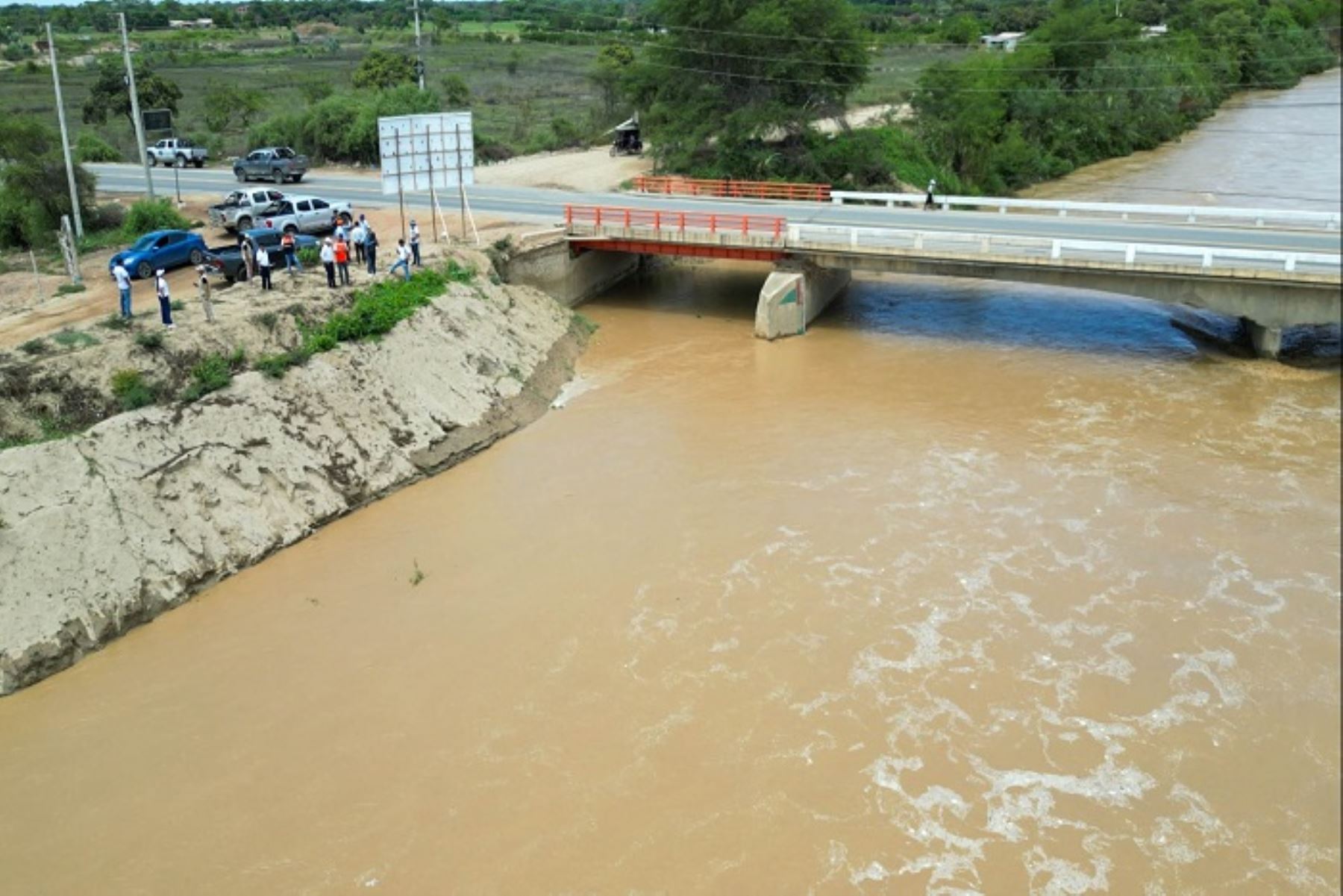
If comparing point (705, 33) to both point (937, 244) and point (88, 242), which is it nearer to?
point (937, 244)

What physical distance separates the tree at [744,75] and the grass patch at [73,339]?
99.4ft

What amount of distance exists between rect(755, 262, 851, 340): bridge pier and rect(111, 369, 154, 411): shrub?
16740 mm

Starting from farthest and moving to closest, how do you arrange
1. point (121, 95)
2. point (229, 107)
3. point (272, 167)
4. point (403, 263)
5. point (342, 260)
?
point (229, 107) < point (121, 95) < point (272, 167) < point (403, 263) < point (342, 260)

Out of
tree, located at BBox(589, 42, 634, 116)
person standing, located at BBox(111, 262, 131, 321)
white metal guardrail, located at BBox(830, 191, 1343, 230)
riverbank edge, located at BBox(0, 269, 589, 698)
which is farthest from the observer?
tree, located at BBox(589, 42, 634, 116)

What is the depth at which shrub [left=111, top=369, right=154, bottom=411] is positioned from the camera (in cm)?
2017

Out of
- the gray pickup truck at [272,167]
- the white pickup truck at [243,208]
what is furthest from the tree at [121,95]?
the white pickup truck at [243,208]

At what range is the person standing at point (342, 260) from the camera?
84.6 feet

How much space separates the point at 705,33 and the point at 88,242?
25.7m

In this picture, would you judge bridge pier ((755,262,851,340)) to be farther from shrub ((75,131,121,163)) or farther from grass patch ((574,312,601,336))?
shrub ((75,131,121,163))

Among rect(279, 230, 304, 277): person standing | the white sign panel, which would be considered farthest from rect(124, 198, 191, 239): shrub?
rect(279, 230, 304, 277): person standing

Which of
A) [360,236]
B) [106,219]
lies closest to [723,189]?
[360,236]

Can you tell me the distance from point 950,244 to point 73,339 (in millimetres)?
21249

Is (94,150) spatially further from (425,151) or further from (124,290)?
(124,290)

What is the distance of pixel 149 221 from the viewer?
112 feet
